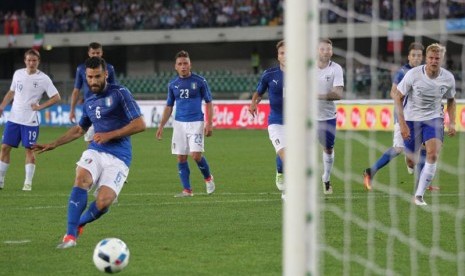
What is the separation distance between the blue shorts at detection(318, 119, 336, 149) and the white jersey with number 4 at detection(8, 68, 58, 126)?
4.12 m

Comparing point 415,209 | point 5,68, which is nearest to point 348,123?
point 415,209

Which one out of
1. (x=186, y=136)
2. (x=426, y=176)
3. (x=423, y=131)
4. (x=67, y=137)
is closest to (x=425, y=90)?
(x=423, y=131)

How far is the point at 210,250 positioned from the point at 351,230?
1.88 m

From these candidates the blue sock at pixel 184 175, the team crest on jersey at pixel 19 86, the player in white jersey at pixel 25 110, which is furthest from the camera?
the team crest on jersey at pixel 19 86

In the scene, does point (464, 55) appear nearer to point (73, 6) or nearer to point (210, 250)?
point (73, 6)

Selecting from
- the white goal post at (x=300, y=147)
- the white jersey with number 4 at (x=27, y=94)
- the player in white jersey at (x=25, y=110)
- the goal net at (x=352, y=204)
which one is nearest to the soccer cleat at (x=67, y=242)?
the goal net at (x=352, y=204)

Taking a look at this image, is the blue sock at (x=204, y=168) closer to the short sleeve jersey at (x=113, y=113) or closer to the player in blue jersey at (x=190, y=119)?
the player in blue jersey at (x=190, y=119)

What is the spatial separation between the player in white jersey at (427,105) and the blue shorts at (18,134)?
5.87m

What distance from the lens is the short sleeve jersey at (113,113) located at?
9.94 metres

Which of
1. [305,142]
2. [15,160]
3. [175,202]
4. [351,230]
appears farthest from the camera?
[15,160]

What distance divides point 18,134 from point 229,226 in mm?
6052

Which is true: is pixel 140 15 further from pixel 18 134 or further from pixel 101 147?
pixel 101 147

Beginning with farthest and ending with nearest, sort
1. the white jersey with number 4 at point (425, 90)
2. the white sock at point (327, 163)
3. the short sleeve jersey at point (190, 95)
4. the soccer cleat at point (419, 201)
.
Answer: the short sleeve jersey at point (190, 95), the white sock at point (327, 163), the white jersey with number 4 at point (425, 90), the soccer cleat at point (419, 201)

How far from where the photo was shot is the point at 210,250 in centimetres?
913
